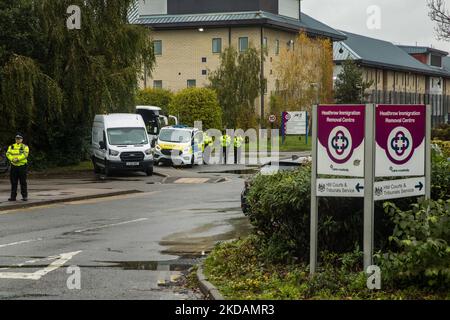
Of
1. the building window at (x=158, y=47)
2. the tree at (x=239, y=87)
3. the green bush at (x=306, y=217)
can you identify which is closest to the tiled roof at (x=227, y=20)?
the building window at (x=158, y=47)

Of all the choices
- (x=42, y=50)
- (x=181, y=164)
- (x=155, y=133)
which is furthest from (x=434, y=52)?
(x=42, y=50)

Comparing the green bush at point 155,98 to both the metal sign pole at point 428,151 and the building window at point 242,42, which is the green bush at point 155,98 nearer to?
the building window at point 242,42

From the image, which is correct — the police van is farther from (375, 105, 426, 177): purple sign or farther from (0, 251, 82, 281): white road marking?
(375, 105, 426, 177): purple sign

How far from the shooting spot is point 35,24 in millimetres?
33344

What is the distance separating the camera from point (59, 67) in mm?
32906

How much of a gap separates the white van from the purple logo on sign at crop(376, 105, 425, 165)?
2450 cm

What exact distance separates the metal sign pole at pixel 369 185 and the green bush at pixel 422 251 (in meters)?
0.27

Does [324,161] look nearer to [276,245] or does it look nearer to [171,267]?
[276,245]

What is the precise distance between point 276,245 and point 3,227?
8023 mm

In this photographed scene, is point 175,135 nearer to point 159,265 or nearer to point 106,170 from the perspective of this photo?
point 106,170

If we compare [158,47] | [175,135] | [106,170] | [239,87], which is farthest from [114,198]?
[158,47]

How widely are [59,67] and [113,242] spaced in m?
19.8

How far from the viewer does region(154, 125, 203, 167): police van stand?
39.3 meters

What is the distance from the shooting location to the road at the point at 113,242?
1016cm
